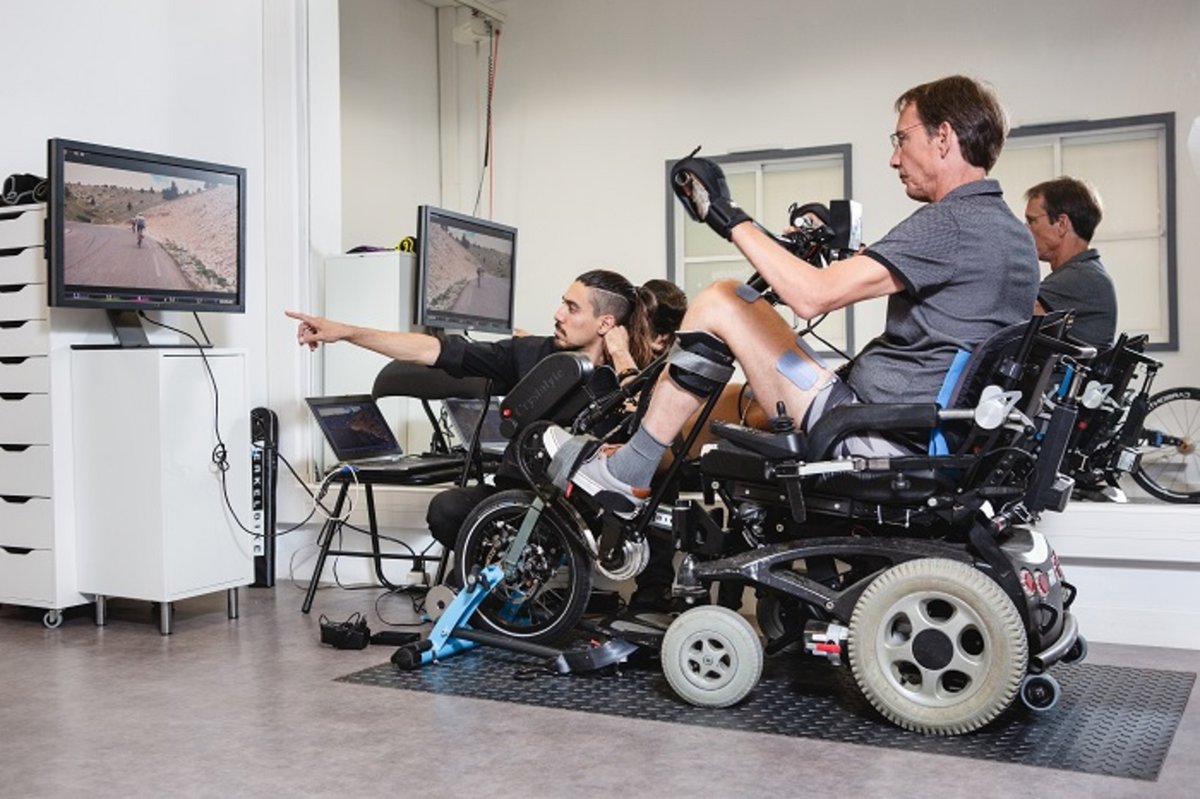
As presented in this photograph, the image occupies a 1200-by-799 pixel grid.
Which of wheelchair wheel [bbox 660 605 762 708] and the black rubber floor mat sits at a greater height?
wheelchair wheel [bbox 660 605 762 708]

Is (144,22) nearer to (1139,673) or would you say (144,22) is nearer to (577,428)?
(577,428)

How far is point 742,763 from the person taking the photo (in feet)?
8.16

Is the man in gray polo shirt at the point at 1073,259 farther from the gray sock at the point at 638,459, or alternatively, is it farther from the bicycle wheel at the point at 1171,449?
the gray sock at the point at 638,459

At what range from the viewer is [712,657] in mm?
2881

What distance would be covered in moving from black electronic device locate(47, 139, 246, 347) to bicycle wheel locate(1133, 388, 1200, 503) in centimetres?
276

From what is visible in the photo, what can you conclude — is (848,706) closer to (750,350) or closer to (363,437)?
(750,350)

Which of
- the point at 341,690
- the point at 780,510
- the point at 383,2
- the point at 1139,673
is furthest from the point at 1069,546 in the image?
the point at 383,2

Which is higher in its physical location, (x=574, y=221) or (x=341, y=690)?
(x=574, y=221)

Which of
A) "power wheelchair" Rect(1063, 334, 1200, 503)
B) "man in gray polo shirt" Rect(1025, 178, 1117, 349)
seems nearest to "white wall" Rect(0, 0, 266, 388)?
"man in gray polo shirt" Rect(1025, 178, 1117, 349)

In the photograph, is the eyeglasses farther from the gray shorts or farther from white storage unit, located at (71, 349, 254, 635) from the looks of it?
white storage unit, located at (71, 349, 254, 635)

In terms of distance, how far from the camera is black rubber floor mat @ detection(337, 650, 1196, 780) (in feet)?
8.41

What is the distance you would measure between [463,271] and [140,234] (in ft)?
3.59

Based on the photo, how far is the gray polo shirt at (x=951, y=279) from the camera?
2.79 metres

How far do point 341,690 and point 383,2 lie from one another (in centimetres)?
379
